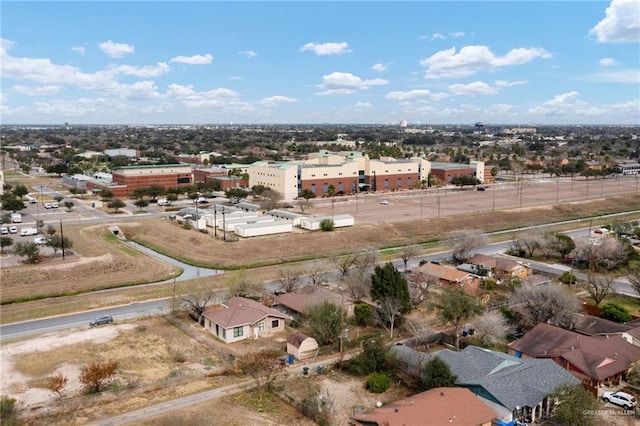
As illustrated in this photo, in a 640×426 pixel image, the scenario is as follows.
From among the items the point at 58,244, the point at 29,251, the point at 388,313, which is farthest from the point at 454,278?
the point at 29,251

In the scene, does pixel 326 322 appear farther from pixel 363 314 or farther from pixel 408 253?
pixel 408 253

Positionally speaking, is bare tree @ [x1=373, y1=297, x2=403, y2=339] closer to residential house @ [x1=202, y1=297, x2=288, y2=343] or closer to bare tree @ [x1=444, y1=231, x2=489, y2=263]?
residential house @ [x1=202, y1=297, x2=288, y2=343]

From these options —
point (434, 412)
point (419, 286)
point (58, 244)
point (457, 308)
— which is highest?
point (58, 244)

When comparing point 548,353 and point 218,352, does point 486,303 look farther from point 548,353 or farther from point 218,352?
point 218,352

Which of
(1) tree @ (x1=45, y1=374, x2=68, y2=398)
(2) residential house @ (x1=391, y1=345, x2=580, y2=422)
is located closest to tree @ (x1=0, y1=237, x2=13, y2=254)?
(1) tree @ (x1=45, y1=374, x2=68, y2=398)

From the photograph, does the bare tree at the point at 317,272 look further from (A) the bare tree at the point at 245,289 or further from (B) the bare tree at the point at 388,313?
(B) the bare tree at the point at 388,313
